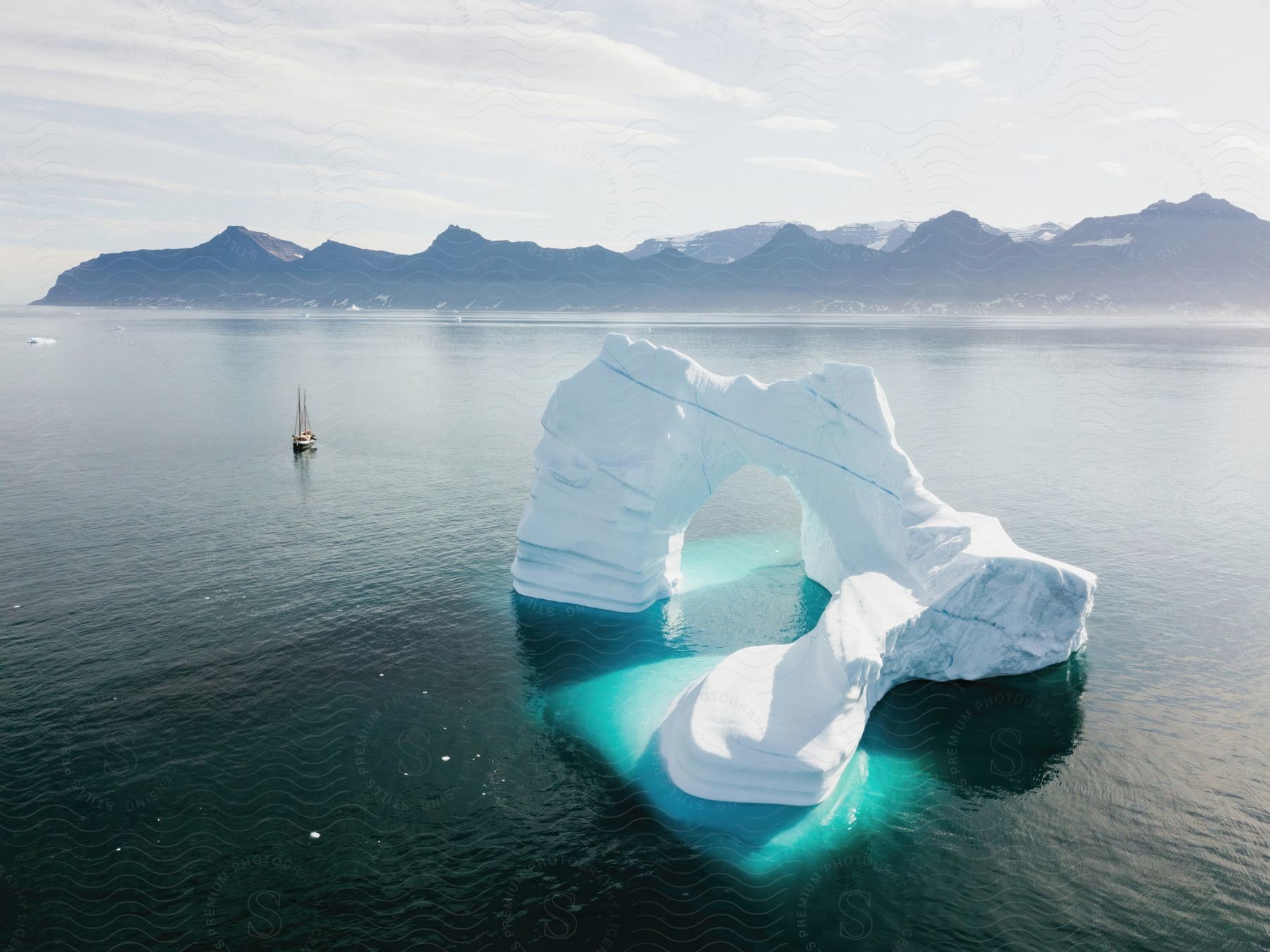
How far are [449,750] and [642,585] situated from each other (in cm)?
1210

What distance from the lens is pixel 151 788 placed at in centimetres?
2112

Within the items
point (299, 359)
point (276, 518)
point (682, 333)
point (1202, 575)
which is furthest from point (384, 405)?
point (682, 333)

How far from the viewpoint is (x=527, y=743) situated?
23.6 meters

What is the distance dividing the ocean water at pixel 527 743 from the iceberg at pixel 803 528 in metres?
1.46

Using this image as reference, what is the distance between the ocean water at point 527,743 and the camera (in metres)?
17.4

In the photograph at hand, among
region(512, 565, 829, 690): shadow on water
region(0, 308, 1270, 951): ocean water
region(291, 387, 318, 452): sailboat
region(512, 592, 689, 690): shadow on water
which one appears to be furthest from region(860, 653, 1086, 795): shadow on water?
region(291, 387, 318, 452): sailboat

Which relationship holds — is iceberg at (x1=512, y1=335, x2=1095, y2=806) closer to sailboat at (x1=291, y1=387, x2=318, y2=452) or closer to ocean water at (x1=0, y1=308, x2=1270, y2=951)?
ocean water at (x1=0, y1=308, x2=1270, y2=951)

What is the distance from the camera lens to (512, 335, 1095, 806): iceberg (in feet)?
86.4

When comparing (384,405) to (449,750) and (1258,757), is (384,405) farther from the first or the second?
(1258,757)

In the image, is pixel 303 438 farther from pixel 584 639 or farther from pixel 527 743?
pixel 527 743

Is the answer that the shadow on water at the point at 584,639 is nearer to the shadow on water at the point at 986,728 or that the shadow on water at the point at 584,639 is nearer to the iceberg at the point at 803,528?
the iceberg at the point at 803,528

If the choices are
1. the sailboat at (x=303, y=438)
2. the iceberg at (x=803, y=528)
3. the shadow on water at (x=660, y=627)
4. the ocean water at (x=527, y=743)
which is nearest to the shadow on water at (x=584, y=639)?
the shadow on water at (x=660, y=627)

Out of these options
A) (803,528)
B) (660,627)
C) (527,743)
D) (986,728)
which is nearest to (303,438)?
(660,627)

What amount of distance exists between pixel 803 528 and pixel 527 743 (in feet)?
62.8
